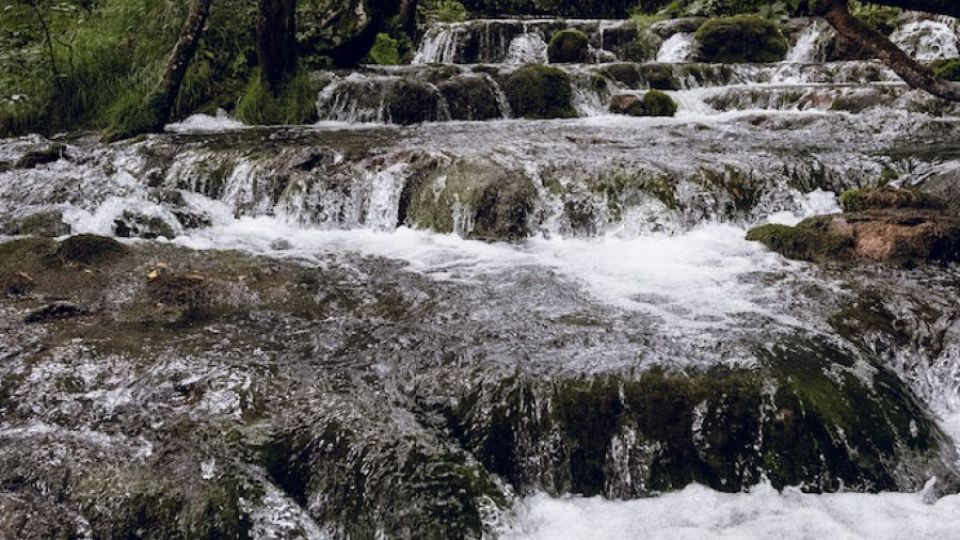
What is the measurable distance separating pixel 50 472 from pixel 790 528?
3.02 metres

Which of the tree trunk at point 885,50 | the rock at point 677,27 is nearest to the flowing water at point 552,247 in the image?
the tree trunk at point 885,50

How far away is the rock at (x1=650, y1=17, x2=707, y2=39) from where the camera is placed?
1542 cm

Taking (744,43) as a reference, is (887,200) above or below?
below

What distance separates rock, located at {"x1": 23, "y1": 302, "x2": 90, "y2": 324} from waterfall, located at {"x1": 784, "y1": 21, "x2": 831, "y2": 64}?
13.3 meters

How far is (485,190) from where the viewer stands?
667cm

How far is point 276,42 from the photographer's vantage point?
9938 millimetres

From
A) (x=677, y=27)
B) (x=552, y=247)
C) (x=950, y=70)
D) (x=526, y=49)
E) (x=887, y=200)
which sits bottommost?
(x=552, y=247)

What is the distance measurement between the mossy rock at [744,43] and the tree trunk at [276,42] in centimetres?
820

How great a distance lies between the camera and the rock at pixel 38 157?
7.98 m

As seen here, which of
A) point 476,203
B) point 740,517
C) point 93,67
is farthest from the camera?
point 93,67

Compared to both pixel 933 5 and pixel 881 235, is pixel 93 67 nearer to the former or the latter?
pixel 881 235

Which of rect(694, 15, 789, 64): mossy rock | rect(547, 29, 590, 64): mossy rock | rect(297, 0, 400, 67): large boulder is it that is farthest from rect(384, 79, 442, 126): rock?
rect(694, 15, 789, 64): mossy rock

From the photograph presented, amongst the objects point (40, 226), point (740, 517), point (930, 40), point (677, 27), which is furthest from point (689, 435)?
point (677, 27)

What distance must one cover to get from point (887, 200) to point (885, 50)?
241cm
